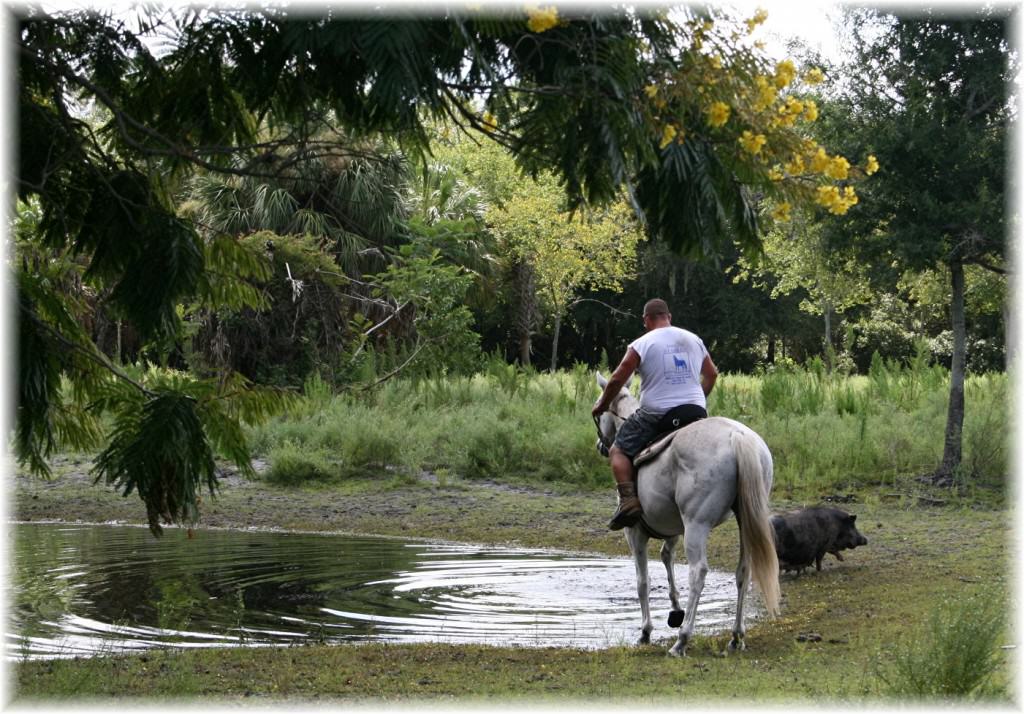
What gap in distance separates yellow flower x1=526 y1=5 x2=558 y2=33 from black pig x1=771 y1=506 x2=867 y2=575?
7.06m

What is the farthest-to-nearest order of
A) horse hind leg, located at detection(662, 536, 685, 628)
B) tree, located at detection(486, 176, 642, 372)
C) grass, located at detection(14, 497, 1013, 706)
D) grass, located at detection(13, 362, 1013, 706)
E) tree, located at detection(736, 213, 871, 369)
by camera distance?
tree, located at detection(486, 176, 642, 372)
tree, located at detection(736, 213, 871, 369)
horse hind leg, located at detection(662, 536, 685, 628)
grass, located at detection(13, 362, 1013, 706)
grass, located at detection(14, 497, 1013, 706)

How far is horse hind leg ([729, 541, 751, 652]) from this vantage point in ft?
31.4

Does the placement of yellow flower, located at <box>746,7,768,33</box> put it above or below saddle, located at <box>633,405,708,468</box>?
above

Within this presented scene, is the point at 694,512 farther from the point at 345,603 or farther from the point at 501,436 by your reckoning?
the point at 501,436

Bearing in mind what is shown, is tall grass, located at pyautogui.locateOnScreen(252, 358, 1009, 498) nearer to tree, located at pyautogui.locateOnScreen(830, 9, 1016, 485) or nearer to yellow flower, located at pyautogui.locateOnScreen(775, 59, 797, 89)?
tree, located at pyautogui.locateOnScreen(830, 9, 1016, 485)

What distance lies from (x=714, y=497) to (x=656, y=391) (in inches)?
39.3

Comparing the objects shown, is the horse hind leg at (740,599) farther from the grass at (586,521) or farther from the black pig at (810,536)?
the black pig at (810,536)

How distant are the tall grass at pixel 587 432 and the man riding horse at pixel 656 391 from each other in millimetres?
8234

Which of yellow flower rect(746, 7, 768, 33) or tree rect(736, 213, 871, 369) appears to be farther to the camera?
tree rect(736, 213, 871, 369)

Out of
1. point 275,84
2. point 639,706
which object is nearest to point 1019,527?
point 639,706

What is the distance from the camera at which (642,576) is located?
10.3 metres

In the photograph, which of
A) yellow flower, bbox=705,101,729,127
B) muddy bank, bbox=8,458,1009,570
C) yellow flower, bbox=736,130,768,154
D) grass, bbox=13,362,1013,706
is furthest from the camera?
muddy bank, bbox=8,458,1009,570

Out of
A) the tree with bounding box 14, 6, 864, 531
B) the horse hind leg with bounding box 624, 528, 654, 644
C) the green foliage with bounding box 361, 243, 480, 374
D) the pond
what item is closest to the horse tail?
the horse hind leg with bounding box 624, 528, 654, 644

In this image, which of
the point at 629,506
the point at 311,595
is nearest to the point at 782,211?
the point at 629,506
